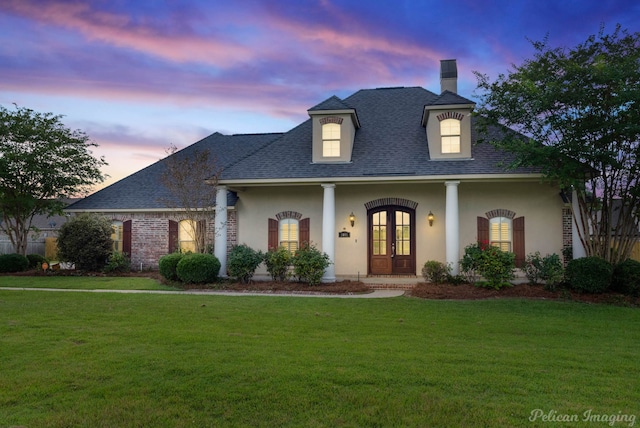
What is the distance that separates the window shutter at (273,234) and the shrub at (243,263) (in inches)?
61.7

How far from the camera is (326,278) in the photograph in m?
13.8

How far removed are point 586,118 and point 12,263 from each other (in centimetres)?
2071

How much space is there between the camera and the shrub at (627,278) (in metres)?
11.3

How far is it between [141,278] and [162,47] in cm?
784

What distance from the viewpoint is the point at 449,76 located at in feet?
56.7

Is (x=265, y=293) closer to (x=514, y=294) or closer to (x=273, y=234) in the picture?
(x=273, y=234)

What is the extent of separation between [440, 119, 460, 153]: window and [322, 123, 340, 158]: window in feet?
11.6

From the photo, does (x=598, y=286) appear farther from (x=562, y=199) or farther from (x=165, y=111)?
(x=165, y=111)

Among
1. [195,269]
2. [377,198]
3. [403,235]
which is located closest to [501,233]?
[403,235]

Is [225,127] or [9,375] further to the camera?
[225,127]

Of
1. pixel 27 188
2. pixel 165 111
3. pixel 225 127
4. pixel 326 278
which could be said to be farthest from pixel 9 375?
pixel 225 127

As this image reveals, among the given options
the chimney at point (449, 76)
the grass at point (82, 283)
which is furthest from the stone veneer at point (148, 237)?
the chimney at point (449, 76)

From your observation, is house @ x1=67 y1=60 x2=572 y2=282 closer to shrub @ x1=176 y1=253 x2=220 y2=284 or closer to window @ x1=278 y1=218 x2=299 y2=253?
window @ x1=278 y1=218 x2=299 y2=253

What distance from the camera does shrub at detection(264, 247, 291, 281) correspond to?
46.0 feet
